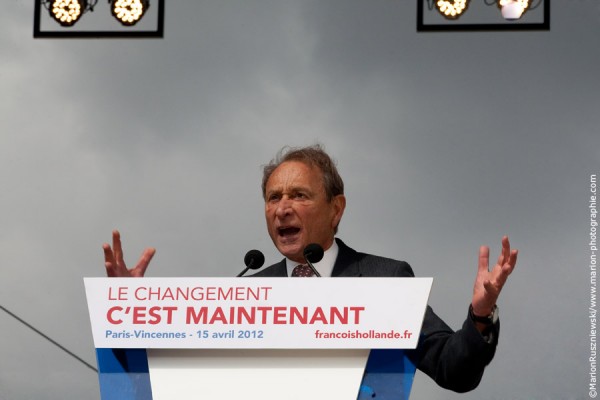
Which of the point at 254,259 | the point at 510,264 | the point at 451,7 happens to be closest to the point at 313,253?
the point at 254,259

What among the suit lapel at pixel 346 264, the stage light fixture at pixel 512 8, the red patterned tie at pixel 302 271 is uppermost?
the stage light fixture at pixel 512 8

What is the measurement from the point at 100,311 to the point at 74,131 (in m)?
3.50

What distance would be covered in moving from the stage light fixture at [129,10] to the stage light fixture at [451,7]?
1518 millimetres

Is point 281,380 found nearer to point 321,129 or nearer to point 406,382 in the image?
point 406,382

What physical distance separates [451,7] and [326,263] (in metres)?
2.33

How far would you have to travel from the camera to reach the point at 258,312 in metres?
2.91

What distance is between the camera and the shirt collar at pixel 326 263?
13.0 feet

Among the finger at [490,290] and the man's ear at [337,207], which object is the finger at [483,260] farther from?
the man's ear at [337,207]

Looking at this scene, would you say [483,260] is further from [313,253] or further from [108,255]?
[108,255]

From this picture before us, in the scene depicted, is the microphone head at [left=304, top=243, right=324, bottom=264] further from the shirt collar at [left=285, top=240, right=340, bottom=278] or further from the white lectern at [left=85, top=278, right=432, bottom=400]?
the white lectern at [left=85, top=278, right=432, bottom=400]

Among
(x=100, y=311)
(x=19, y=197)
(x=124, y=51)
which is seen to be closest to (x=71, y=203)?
(x=19, y=197)

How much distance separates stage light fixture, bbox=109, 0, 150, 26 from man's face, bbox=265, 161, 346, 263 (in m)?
2.36

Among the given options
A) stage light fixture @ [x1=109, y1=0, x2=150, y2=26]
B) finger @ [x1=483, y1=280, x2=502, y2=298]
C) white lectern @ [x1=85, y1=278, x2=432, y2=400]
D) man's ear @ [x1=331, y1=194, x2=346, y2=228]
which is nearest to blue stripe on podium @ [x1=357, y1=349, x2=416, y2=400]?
white lectern @ [x1=85, y1=278, x2=432, y2=400]

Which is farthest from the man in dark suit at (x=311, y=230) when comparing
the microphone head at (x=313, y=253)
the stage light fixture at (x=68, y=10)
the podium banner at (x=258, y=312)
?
the stage light fixture at (x=68, y=10)
